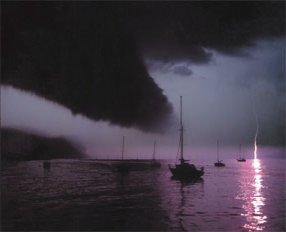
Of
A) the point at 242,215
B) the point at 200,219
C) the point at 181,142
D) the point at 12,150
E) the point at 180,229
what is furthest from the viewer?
the point at 12,150

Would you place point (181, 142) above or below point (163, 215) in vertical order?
above

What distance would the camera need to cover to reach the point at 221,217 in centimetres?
2084

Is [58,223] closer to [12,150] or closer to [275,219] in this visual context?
[275,219]

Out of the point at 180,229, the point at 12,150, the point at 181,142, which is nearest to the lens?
the point at 180,229

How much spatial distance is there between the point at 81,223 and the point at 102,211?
13.6 ft

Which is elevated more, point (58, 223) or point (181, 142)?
point (181, 142)

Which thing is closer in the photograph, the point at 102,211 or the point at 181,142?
the point at 102,211

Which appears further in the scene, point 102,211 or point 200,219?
point 102,211

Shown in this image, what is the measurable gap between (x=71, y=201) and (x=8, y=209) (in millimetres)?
5653

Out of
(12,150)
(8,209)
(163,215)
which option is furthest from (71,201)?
(12,150)

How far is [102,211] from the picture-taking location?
2214cm

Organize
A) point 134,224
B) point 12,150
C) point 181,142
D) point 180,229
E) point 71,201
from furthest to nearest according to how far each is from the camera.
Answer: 1. point 12,150
2. point 181,142
3. point 71,201
4. point 134,224
5. point 180,229

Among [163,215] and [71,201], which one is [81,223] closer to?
[163,215]

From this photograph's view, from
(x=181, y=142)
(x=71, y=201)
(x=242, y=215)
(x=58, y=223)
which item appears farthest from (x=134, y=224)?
(x=181, y=142)
